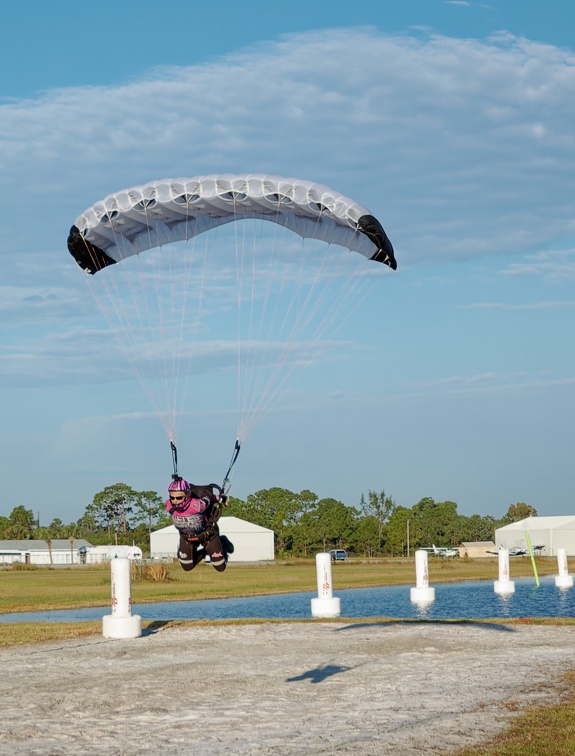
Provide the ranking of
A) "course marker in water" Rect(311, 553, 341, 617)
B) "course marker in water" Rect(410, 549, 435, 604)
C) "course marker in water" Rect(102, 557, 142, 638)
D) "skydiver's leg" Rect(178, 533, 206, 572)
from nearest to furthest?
"skydiver's leg" Rect(178, 533, 206, 572)
"course marker in water" Rect(102, 557, 142, 638)
"course marker in water" Rect(311, 553, 341, 617)
"course marker in water" Rect(410, 549, 435, 604)

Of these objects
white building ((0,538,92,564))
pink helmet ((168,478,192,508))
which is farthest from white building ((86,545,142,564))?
pink helmet ((168,478,192,508))

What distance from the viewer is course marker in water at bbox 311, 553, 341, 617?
85.1ft

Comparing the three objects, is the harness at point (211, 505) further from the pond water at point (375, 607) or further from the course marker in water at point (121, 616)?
the pond water at point (375, 607)

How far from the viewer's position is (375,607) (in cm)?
3600

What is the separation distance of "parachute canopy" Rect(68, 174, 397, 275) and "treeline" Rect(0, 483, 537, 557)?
86.7m

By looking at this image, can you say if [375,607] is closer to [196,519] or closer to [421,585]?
[421,585]

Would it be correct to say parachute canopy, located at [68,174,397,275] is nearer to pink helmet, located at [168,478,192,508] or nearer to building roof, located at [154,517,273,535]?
pink helmet, located at [168,478,192,508]

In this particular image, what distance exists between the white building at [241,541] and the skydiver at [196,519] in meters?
88.8

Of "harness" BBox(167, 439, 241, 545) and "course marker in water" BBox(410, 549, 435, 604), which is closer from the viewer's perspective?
"harness" BBox(167, 439, 241, 545)

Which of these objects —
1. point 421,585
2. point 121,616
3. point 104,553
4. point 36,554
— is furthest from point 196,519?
point 36,554

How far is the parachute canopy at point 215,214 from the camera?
774 inches

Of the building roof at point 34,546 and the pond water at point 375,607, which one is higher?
the building roof at point 34,546

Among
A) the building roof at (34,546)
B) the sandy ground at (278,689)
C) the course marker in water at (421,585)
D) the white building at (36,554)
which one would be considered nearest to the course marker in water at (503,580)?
the course marker in water at (421,585)

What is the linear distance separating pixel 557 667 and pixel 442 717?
4695mm
